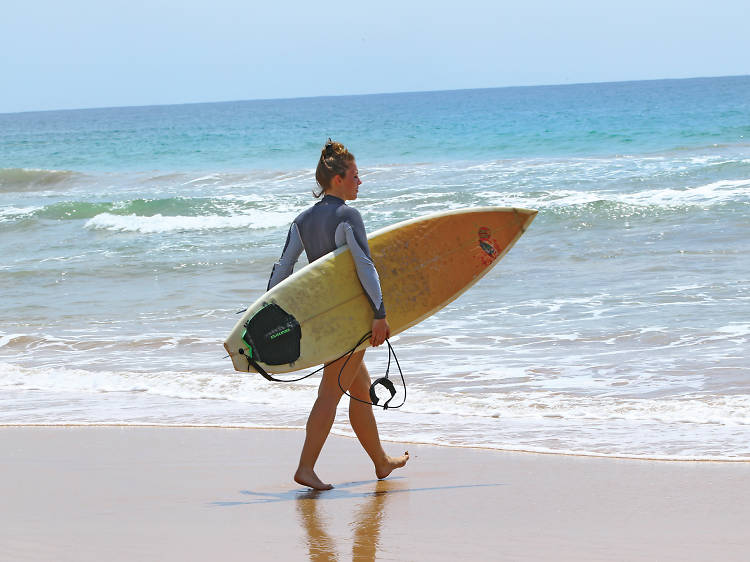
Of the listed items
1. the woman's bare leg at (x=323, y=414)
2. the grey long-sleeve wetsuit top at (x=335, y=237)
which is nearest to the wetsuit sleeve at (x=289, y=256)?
the grey long-sleeve wetsuit top at (x=335, y=237)

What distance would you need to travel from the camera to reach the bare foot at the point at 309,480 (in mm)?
3732

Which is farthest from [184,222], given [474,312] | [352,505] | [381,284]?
[352,505]

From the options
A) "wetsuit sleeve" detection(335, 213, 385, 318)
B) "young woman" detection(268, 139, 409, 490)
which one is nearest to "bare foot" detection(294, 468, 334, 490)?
"young woman" detection(268, 139, 409, 490)

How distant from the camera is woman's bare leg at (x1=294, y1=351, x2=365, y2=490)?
3738 millimetres

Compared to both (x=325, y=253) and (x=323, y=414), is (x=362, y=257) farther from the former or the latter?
(x=323, y=414)

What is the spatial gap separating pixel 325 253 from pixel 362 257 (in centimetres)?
23

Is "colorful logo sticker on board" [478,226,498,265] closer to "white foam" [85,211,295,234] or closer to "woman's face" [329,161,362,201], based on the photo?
"woman's face" [329,161,362,201]

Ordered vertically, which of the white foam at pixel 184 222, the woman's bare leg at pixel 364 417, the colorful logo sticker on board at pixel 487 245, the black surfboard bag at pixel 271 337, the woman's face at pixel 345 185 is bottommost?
the white foam at pixel 184 222

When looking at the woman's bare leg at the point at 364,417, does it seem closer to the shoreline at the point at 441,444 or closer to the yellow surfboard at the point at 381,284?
the yellow surfboard at the point at 381,284

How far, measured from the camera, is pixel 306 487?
381 centimetres

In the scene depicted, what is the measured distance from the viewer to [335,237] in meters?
3.64

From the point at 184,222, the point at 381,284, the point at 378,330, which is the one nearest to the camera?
the point at 378,330

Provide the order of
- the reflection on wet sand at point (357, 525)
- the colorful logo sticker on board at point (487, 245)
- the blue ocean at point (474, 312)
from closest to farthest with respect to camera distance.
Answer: the reflection on wet sand at point (357, 525), the colorful logo sticker on board at point (487, 245), the blue ocean at point (474, 312)

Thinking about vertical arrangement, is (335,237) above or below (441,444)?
above
